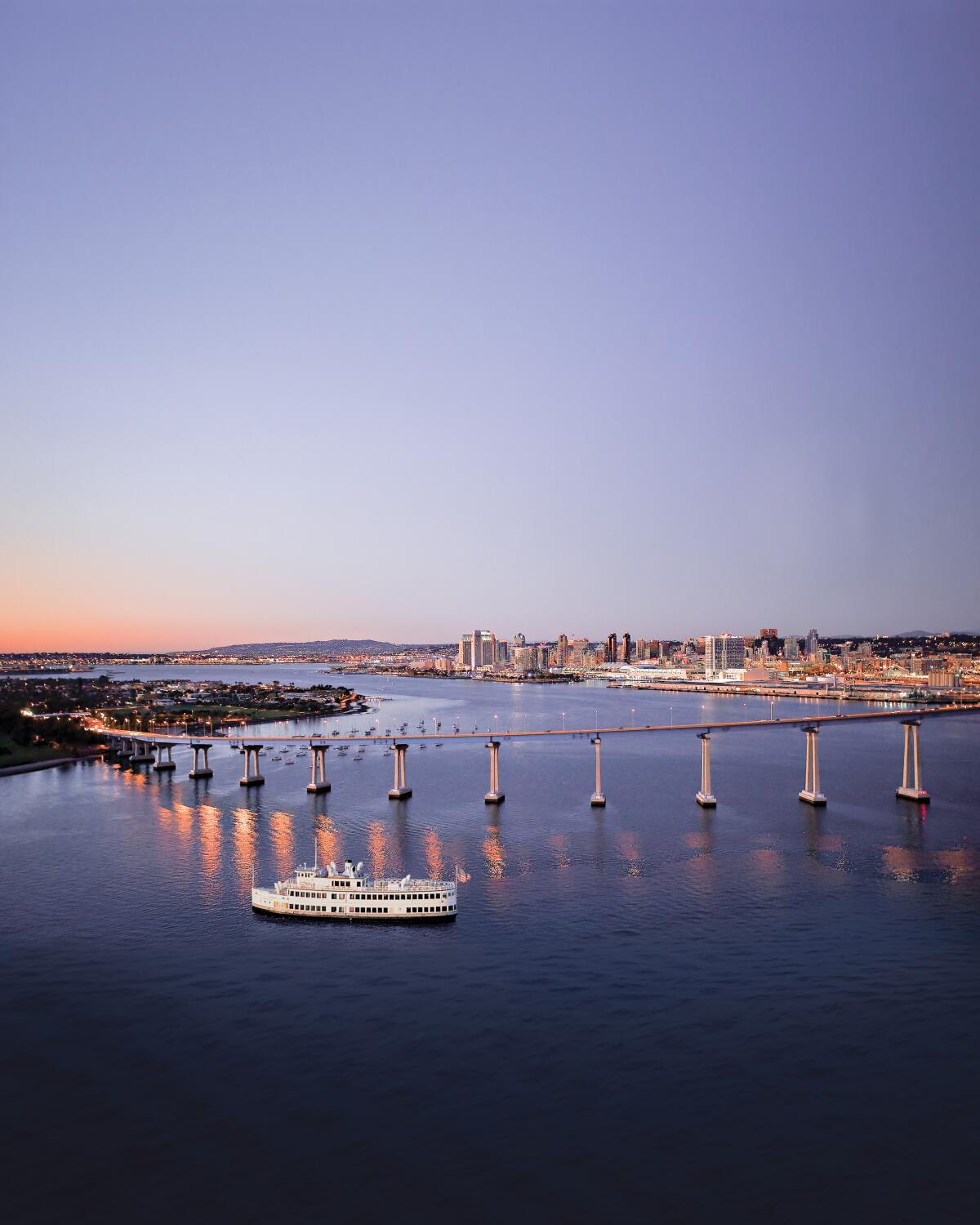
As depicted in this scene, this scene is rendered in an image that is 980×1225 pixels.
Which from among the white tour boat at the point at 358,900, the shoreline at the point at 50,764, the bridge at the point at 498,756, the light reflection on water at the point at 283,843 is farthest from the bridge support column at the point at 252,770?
the white tour boat at the point at 358,900

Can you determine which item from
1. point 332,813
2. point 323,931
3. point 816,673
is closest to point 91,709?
point 332,813

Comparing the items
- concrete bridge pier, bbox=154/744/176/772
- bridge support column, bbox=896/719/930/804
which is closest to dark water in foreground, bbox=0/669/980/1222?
bridge support column, bbox=896/719/930/804

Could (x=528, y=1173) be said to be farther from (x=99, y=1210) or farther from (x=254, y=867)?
(x=254, y=867)

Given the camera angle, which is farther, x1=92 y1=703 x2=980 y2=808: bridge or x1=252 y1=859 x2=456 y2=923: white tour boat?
x1=92 y1=703 x2=980 y2=808: bridge

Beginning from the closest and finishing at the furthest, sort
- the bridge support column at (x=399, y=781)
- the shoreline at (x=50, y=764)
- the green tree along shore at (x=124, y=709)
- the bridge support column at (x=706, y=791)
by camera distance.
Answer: the bridge support column at (x=706, y=791), the bridge support column at (x=399, y=781), the shoreline at (x=50, y=764), the green tree along shore at (x=124, y=709)

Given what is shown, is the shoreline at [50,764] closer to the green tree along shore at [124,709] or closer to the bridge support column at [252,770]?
the green tree along shore at [124,709]

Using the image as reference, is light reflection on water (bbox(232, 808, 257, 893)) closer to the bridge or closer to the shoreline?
the bridge
